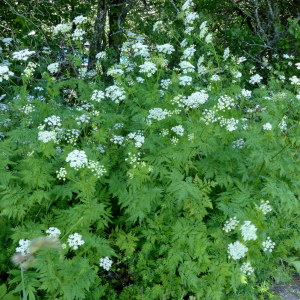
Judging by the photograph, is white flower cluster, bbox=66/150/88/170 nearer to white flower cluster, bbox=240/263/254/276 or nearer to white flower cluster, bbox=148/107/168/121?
white flower cluster, bbox=148/107/168/121

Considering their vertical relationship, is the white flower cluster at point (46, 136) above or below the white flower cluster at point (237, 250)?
above

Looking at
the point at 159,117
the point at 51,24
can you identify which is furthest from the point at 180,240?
the point at 51,24

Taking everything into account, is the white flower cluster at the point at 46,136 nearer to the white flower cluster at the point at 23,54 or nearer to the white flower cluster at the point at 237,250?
the white flower cluster at the point at 23,54

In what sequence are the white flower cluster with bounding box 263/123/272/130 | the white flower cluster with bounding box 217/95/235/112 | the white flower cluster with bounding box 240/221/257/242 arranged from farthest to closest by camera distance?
the white flower cluster with bounding box 217/95/235/112 < the white flower cluster with bounding box 263/123/272/130 < the white flower cluster with bounding box 240/221/257/242

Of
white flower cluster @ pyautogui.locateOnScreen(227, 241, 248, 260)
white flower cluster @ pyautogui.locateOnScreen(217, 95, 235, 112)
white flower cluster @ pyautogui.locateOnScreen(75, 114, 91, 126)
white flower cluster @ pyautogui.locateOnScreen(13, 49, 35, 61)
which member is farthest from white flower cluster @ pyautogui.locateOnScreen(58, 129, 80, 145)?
white flower cluster @ pyautogui.locateOnScreen(227, 241, 248, 260)

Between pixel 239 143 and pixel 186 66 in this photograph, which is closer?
pixel 239 143

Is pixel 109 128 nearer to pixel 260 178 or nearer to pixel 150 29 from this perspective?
pixel 260 178

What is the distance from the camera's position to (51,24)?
281 inches

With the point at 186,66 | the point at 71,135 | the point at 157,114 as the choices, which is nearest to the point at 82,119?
the point at 71,135

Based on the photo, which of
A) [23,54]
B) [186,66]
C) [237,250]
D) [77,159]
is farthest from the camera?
[186,66]

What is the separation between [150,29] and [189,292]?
634cm

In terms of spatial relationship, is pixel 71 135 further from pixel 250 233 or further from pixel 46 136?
pixel 250 233

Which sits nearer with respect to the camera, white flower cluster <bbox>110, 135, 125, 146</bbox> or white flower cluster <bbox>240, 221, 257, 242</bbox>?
white flower cluster <bbox>240, 221, 257, 242</bbox>

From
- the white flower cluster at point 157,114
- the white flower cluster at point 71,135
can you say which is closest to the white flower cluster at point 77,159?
the white flower cluster at point 71,135
